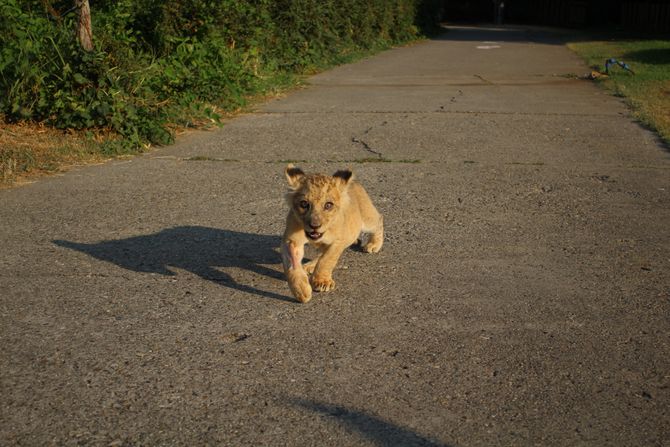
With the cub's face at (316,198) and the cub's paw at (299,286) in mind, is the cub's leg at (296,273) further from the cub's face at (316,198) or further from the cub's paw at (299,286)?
the cub's face at (316,198)

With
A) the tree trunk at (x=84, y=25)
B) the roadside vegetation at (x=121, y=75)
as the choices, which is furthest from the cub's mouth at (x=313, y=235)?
the tree trunk at (x=84, y=25)

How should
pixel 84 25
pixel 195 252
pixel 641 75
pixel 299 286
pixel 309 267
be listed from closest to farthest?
1. pixel 299 286
2. pixel 309 267
3. pixel 195 252
4. pixel 84 25
5. pixel 641 75

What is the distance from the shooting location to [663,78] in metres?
18.5

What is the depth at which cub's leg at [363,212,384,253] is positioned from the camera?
6234 millimetres

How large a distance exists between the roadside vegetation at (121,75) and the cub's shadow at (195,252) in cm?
260

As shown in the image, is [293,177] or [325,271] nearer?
[325,271]

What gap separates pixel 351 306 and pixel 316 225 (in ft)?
1.82

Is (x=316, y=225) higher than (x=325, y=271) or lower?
higher

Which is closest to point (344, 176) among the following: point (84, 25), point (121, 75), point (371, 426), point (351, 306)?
point (351, 306)

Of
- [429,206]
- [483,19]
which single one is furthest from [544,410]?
[483,19]

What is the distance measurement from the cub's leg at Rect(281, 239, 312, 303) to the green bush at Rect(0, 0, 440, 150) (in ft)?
17.1

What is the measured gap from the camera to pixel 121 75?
10.6 meters

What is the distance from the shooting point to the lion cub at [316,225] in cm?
528

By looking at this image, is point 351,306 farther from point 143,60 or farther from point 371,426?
point 143,60
